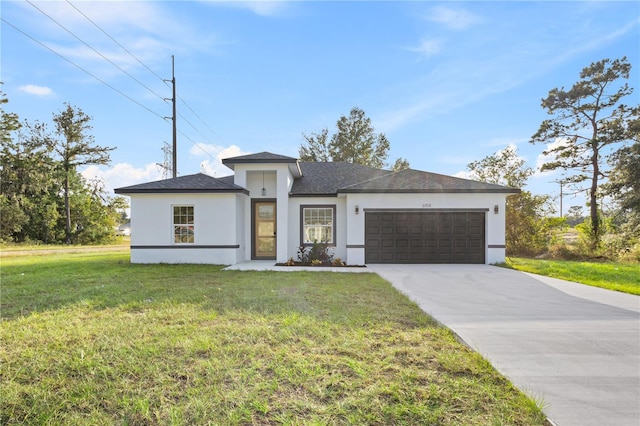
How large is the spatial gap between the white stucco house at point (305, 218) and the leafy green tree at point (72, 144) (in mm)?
20775

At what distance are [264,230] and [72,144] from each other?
939 inches

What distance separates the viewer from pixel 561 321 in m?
4.73

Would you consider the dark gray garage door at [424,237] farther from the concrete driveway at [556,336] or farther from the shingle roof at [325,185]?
the concrete driveway at [556,336]

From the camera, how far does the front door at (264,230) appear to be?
12.8 metres

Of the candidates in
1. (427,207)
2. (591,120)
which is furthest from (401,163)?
(427,207)

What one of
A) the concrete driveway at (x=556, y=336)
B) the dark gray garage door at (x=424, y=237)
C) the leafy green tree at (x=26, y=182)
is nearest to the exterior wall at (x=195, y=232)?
the dark gray garage door at (x=424, y=237)

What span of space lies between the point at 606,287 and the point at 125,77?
2084 cm

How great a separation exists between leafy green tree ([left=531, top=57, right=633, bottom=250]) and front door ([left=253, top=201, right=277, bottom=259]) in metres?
15.8

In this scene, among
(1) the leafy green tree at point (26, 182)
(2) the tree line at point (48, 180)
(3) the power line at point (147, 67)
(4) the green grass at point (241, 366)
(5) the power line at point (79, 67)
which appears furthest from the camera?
(2) the tree line at point (48, 180)

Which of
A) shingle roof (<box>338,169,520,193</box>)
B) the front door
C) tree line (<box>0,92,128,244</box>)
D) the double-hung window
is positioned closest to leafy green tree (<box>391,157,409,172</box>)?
shingle roof (<box>338,169,520,193</box>)

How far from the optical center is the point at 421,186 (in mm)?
11844

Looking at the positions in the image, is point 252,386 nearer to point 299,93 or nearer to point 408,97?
Answer: point 408,97

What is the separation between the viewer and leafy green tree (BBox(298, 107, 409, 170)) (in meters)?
31.9

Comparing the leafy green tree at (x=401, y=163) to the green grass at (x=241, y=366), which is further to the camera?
the leafy green tree at (x=401, y=163)
